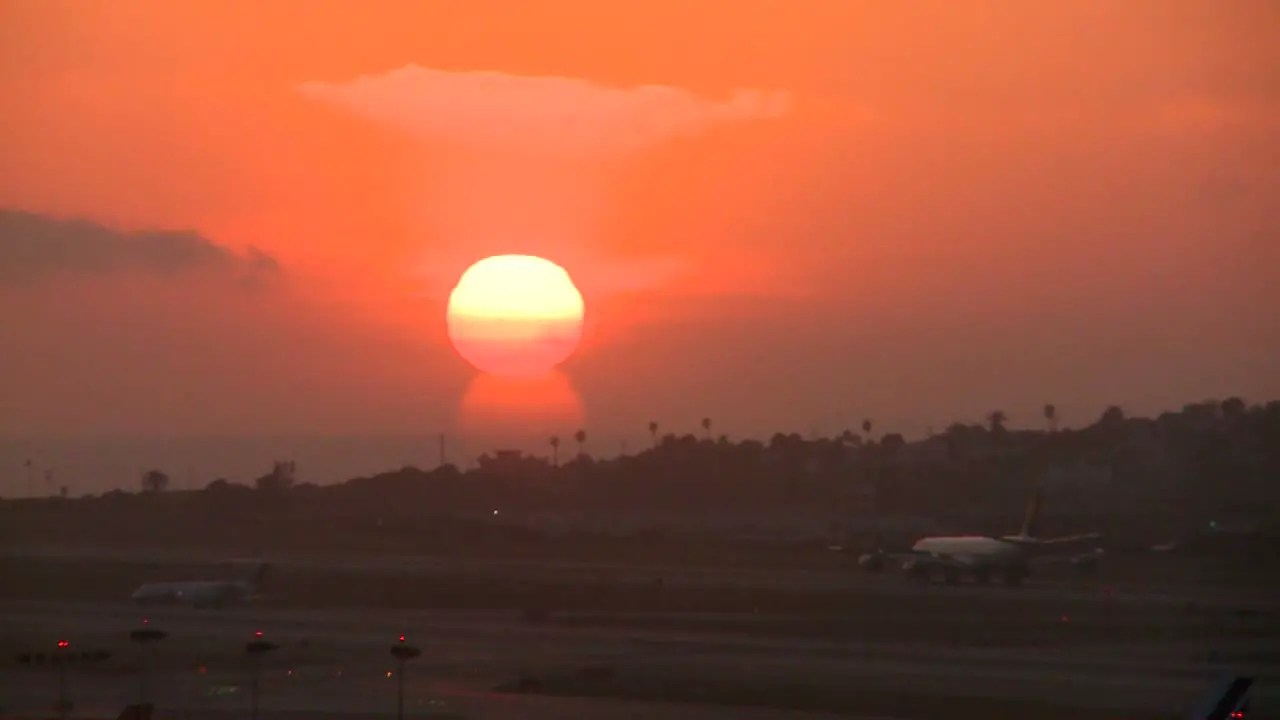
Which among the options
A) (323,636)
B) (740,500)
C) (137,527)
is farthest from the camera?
(740,500)

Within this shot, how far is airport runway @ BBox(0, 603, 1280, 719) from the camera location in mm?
25172

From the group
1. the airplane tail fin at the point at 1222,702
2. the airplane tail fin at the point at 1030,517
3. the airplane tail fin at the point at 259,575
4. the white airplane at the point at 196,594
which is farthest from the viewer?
the airplane tail fin at the point at 1030,517

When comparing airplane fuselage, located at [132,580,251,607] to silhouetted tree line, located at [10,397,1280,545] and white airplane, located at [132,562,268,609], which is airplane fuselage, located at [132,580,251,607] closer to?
white airplane, located at [132,562,268,609]

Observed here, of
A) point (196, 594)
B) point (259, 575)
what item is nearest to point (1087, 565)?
point (259, 575)

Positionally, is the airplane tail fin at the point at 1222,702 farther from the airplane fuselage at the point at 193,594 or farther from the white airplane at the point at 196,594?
the airplane fuselage at the point at 193,594

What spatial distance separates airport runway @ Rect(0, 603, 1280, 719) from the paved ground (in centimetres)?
7

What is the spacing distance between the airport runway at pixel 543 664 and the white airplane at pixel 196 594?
8.45m

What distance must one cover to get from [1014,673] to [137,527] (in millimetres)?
59561

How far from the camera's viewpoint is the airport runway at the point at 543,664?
82.6 feet

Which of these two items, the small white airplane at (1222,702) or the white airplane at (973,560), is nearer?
the small white airplane at (1222,702)

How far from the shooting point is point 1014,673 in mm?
28922

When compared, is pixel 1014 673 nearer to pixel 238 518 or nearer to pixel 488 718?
pixel 488 718

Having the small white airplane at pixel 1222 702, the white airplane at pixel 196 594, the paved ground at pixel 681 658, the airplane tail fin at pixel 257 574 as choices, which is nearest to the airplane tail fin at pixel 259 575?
the airplane tail fin at pixel 257 574

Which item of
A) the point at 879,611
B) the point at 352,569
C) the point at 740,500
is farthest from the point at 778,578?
the point at 740,500
